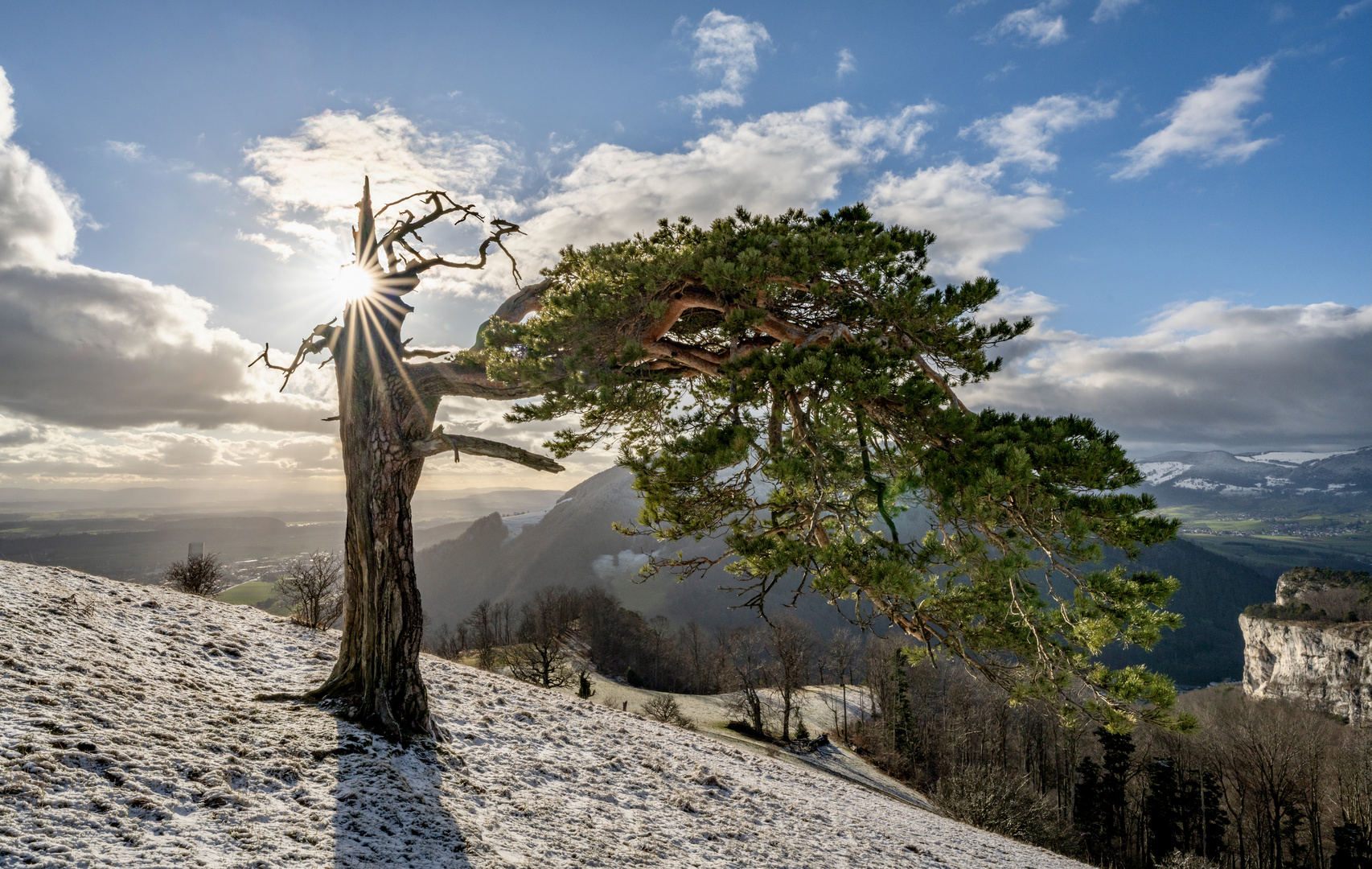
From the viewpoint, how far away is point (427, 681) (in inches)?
456

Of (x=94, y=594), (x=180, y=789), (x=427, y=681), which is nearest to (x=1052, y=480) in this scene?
(x=180, y=789)

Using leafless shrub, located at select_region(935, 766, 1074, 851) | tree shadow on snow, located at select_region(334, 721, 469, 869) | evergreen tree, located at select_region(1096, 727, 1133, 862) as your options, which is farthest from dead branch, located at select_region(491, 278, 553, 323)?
evergreen tree, located at select_region(1096, 727, 1133, 862)

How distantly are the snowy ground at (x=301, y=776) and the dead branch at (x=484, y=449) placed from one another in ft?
12.1

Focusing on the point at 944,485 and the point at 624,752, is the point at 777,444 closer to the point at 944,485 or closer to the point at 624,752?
the point at 944,485

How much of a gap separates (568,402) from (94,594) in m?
10.8

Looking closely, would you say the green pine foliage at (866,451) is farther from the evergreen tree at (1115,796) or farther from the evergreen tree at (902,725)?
the evergreen tree at (1115,796)

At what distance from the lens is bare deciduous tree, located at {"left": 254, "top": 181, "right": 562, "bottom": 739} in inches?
317

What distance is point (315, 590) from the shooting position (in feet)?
53.5

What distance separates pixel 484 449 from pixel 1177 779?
193 ft

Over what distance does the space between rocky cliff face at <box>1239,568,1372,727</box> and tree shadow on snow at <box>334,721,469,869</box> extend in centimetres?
10665

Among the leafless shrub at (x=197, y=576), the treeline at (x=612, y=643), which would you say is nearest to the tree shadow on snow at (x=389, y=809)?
the leafless shrub at (x=197, y=576)

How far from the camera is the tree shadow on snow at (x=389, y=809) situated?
526 centimetres

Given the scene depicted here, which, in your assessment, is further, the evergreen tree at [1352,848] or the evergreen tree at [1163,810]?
the evergreen tree at [1163,810]

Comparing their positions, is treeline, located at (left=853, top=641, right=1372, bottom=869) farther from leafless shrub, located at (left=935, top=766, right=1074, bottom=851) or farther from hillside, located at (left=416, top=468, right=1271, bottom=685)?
hillside, located at (left=416, top=468, right=1271, bottom=685)
